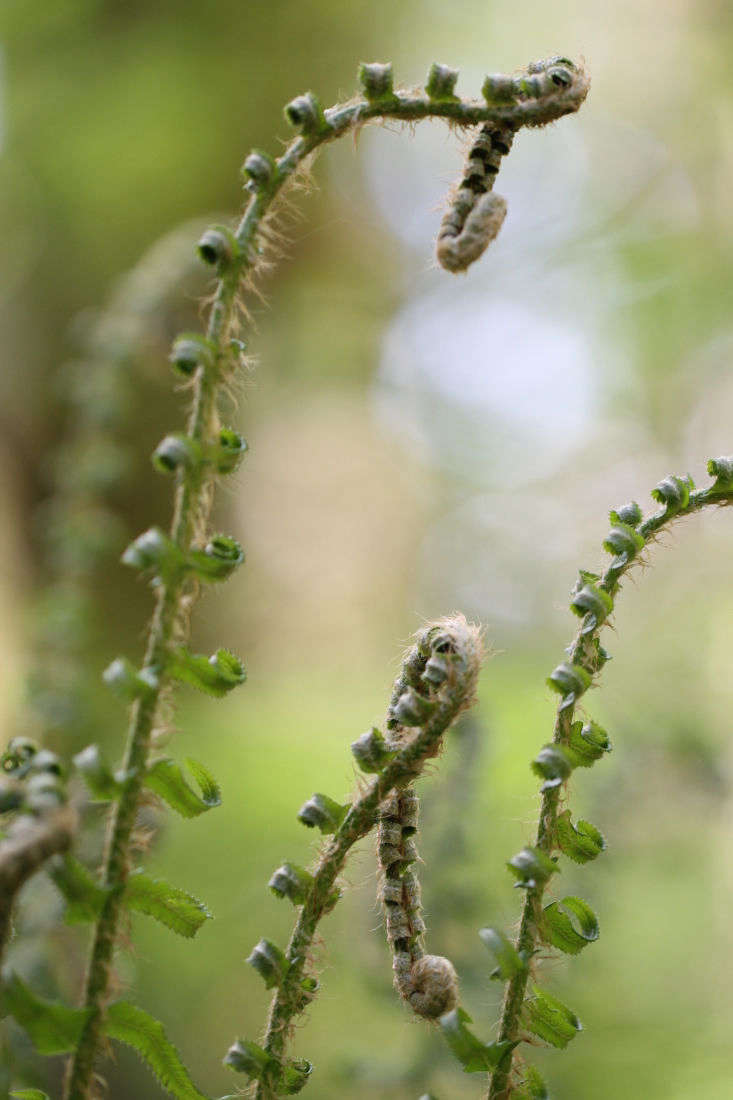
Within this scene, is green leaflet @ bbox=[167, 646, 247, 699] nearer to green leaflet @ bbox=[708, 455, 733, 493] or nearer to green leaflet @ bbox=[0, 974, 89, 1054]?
green leaflet @ bbox=[0, 974, 89, 1054]

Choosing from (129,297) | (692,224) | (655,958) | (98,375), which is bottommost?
(655,958)

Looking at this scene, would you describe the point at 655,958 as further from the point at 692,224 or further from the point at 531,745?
the point at 692,224

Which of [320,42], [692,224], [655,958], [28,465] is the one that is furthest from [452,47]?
[655,958]

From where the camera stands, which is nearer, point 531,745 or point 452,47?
point 531,745

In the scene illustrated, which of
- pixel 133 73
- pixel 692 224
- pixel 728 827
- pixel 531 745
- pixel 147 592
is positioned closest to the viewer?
pixel 728 827

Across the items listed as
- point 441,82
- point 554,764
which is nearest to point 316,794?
point 554,764

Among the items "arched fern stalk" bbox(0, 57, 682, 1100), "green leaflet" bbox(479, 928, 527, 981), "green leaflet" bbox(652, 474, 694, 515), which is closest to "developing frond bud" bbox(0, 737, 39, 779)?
"arched fern stalk" bbox(0, 57, 682, 1100)

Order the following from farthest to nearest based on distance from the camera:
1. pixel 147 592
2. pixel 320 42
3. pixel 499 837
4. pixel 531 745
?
pixel 320 42 < pixel 147 592 < pixel 531 745 < pixel 499 837

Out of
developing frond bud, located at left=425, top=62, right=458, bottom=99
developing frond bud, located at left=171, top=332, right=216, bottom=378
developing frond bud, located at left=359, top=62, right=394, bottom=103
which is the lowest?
developing frond bud, located at left=171, top=332, right=216, bottom=378
